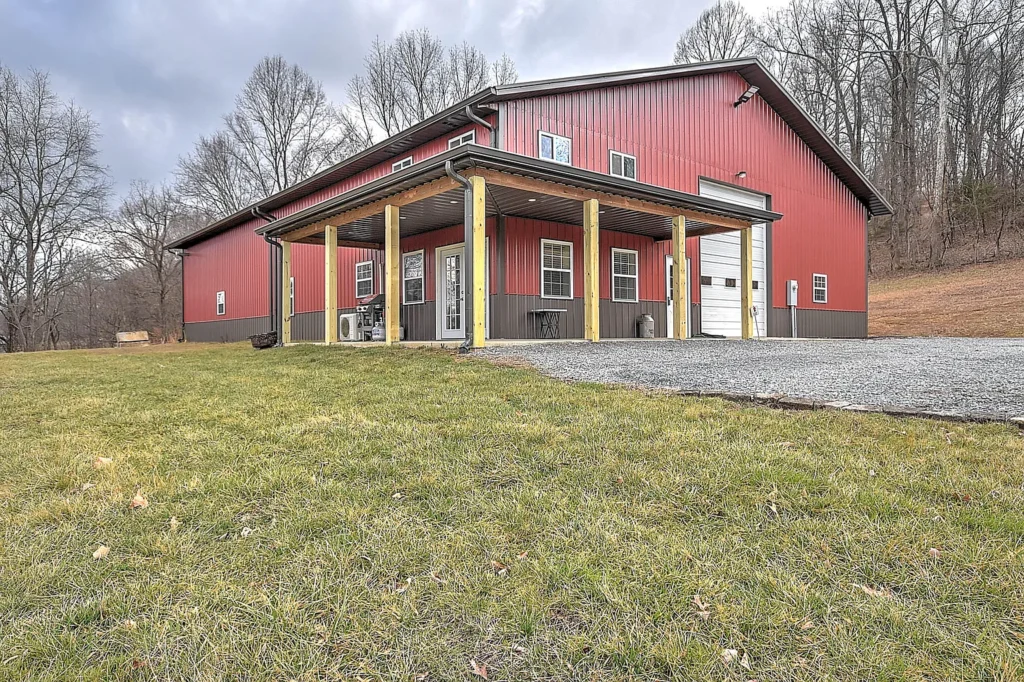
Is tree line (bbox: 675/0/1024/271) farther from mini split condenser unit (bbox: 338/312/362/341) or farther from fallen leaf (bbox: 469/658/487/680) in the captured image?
fallen leaf (bbox: 469/658/487/680)

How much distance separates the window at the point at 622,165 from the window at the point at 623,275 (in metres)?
1.62

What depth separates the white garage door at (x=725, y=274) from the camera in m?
13.7

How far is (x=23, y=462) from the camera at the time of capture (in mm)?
3125

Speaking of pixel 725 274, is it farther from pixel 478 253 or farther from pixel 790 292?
pixel 478 253

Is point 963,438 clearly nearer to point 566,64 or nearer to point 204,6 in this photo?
point 204,6

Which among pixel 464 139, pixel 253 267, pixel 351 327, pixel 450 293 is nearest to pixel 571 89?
pixel 464 139

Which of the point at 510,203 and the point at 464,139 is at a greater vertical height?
the point at 464,139

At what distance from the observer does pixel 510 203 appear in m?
9.96

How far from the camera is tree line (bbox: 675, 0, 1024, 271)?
2194 cm

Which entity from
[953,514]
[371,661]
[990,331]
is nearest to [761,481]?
[953,514]

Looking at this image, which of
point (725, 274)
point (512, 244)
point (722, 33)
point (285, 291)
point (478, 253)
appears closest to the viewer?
point (478, 253)

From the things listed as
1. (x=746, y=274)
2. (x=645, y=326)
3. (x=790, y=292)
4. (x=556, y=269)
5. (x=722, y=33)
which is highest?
(x=722, y=33)

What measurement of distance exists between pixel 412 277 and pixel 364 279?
1993mm

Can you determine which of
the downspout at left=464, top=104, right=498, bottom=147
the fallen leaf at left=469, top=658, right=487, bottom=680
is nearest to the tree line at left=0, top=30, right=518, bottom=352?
the downspout at left=464, top=104, right=498, bottom=147
